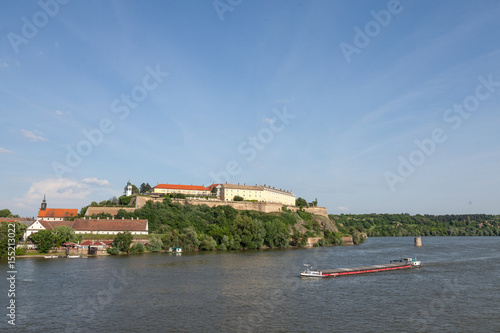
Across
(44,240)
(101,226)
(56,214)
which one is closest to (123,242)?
(101,226)

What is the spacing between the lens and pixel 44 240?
2206 inches

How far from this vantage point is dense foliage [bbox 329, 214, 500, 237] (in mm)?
151625

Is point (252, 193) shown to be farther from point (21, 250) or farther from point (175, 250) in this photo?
point (21, 250)

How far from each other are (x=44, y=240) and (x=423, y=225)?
165421 mm

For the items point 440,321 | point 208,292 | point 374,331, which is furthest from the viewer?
point 208,292

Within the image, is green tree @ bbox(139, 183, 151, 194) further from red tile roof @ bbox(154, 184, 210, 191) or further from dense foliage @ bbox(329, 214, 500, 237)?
dense foliage @ bbox(329, 214, 500, 237)

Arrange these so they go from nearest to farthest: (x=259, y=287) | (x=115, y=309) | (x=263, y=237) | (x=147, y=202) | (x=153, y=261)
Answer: (x=115, y=309)
(x=259, y=287)
(x=153, y=261)
(x=263, y=237)
(x=147, y=202)

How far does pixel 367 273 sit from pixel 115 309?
3061 cm

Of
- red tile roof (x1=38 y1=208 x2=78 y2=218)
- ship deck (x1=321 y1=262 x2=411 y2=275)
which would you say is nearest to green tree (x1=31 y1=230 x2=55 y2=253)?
red tile roof (x1=38 y1=208 x2=78 y2=218)

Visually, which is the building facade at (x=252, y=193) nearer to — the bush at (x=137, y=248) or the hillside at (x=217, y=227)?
the hillside at (x=217, y=227)

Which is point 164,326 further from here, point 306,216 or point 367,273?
point 306,216

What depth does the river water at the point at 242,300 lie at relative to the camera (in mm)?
22734

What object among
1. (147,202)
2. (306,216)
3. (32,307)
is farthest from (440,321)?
(306,216)

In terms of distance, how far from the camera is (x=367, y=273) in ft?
145
